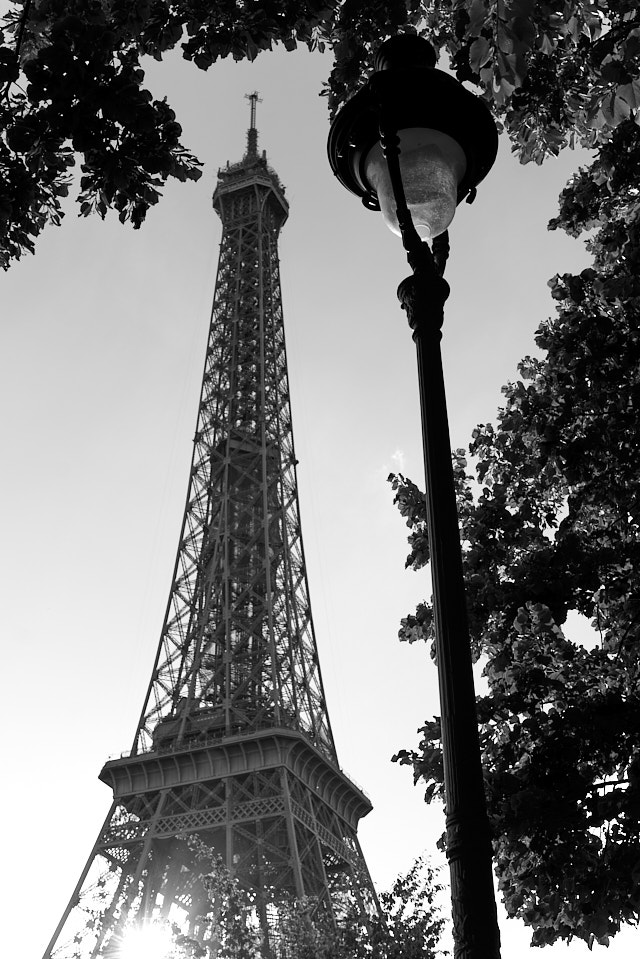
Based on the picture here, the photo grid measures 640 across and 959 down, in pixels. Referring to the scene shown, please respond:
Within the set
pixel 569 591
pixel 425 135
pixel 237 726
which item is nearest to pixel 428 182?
pixel 425 135

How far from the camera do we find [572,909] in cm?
1081

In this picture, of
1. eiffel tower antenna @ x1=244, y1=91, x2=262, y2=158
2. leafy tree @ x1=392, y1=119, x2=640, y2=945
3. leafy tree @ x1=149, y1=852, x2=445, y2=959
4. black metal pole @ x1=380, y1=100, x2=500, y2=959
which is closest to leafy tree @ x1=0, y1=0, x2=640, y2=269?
black metal pole @ x1=380, y1=100, x2=500, y2=959

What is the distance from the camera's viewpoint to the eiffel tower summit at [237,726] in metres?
46.3

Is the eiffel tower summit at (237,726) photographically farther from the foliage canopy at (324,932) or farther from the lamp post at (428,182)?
the lamp post at (428,182)

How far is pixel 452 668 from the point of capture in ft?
17.2

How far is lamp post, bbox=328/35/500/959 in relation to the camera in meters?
5.55

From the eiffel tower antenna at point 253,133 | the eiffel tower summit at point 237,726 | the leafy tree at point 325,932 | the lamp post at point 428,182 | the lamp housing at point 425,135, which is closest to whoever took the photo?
the lamp post at point 428,182

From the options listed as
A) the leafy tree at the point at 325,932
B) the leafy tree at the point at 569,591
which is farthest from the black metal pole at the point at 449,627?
the leafy tree at the point at 325,932

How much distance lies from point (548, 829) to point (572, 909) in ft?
3.91

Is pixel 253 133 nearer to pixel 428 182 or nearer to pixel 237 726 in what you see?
pixel 237 726

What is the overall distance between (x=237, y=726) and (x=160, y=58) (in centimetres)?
5009

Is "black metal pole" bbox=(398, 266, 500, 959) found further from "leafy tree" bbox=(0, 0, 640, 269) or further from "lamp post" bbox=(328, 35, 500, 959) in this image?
"leafy tree" bbox=(0, 0, 640, 269)

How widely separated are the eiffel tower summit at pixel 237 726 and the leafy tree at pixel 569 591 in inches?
920

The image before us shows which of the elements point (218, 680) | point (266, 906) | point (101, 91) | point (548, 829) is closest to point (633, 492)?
point (548, 829)
